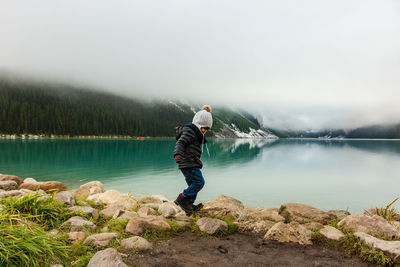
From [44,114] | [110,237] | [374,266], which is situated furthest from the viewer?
[44,114]

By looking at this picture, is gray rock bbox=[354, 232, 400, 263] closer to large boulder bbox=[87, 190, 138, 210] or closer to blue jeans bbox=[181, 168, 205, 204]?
blue jeans bbox=[181, 168, 205, 204]

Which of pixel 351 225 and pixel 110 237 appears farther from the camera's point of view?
pixel 351 225

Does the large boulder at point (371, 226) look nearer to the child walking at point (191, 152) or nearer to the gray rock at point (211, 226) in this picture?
the gray rock at point (211, 226)

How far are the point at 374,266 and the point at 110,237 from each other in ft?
17.6

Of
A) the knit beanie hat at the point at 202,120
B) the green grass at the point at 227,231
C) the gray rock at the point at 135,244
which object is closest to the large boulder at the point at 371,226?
the green grass at the point at 227,231

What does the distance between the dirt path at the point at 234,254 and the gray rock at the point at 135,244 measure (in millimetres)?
164

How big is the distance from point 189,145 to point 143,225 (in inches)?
102

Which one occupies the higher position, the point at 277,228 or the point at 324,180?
the point at 277,228

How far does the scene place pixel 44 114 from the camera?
14762 cm

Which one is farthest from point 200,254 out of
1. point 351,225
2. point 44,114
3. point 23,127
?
point 44,114

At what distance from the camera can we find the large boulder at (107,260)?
12.4 ft

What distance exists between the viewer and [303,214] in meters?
8.17

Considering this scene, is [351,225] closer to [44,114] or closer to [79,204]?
[79,204]

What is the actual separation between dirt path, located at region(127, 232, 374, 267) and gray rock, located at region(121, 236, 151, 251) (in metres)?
0.16
